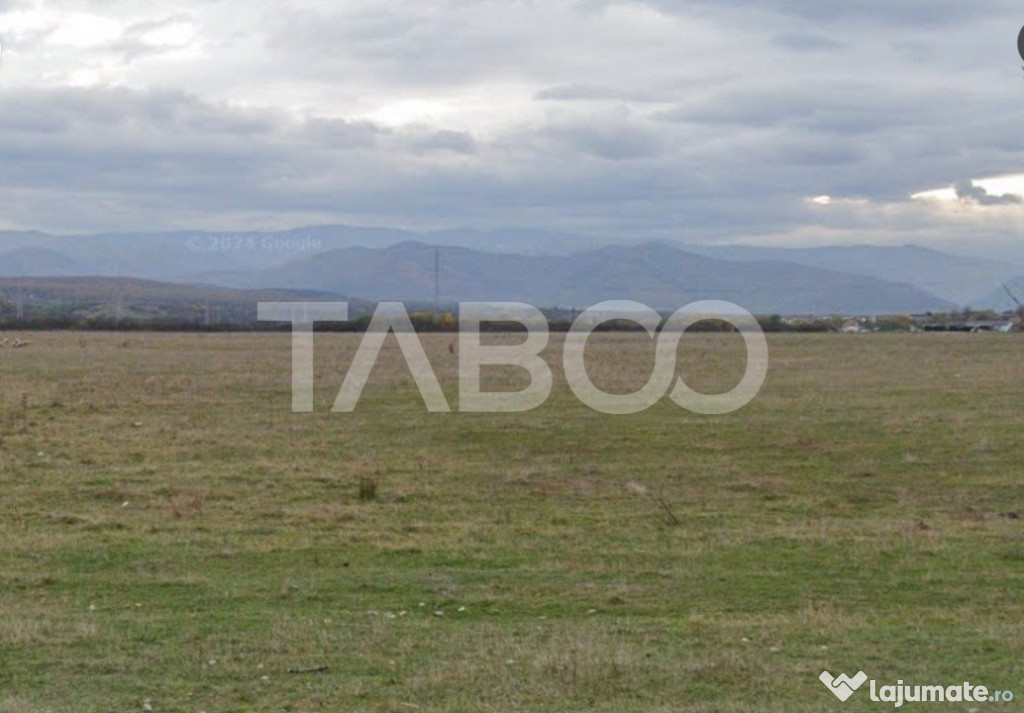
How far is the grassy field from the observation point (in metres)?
8.56

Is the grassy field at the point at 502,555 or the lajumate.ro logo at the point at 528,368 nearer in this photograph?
the grassy field at the point at 502,555

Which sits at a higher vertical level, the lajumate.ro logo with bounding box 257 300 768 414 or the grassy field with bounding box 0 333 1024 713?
the lajumate.ro logo with bounding box 257 300 768 414

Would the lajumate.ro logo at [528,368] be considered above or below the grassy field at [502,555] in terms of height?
above

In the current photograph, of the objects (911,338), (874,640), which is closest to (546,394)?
(874,640)

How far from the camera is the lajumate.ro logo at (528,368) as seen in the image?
108 feet

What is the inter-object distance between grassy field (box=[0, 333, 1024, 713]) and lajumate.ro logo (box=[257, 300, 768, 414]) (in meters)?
1.48

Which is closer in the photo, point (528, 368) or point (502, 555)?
point (502, 555)

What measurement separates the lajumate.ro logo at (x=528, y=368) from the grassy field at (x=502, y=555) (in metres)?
1.48

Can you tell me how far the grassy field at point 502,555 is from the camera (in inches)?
337

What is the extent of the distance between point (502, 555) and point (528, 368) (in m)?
33.7

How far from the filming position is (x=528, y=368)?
47594mm

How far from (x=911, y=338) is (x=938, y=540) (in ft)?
233

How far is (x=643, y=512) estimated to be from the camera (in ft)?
56.3

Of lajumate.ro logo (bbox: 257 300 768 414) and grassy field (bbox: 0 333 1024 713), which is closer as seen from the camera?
grassy field (bbox: 0 333 1024 713)
